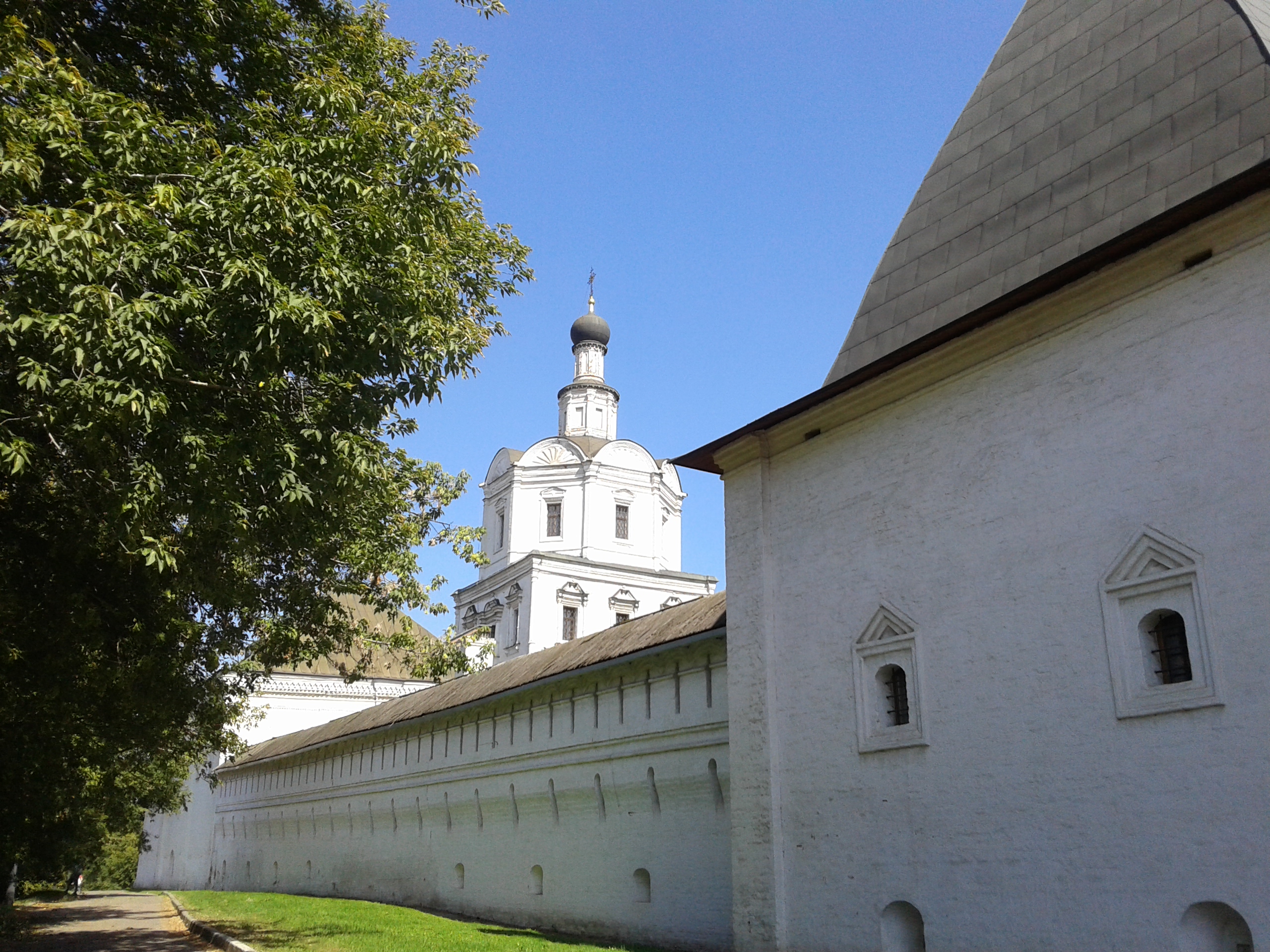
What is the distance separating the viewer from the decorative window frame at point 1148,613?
7.50m

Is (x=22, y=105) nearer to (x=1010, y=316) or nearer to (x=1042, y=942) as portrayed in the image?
(x=1010, y=316)

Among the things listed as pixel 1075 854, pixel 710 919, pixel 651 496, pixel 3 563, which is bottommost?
pixel 710 919

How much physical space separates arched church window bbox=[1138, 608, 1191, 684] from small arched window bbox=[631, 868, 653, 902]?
801 cm

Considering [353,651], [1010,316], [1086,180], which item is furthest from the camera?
[353,651]

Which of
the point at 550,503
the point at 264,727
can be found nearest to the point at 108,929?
the point at 264,727

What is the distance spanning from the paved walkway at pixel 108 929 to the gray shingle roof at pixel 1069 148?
12.3 metres

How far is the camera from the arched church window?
7.75m

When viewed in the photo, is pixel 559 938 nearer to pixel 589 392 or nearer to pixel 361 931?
pixel 361 931

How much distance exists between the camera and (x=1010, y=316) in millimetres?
9266

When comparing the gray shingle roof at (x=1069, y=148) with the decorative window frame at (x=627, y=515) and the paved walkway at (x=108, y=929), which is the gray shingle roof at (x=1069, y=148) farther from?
the decorative window frame at (x=627, y=515)

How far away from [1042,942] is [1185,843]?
139 centimetres

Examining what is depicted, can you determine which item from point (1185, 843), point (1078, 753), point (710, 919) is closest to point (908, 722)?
point (1078, 753)

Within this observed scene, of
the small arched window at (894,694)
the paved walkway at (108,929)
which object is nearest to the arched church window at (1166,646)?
the small arched window at (894,694)

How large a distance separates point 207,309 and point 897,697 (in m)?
6.59
